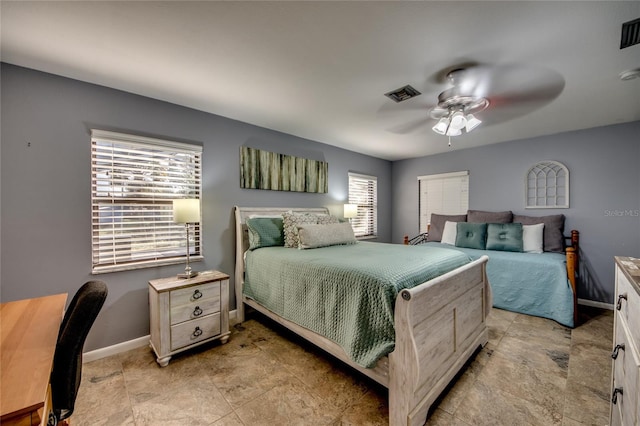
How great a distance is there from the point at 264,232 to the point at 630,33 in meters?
3.17

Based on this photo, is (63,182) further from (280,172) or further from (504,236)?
(504,236)

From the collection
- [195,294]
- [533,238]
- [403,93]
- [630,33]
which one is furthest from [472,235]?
[195,294]

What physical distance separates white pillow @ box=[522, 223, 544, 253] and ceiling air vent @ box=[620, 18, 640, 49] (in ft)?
8.07

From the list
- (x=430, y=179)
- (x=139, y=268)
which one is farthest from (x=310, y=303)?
(x=430, y=179)

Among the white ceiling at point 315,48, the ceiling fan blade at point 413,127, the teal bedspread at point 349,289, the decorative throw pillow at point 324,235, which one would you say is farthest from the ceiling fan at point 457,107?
the decorative throw pillow at point 324,235

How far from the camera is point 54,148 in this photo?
208cm

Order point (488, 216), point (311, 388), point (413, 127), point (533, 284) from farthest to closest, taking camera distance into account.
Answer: point (488, 216) → point (413, 127) → point (533, 284) → point (311, 388)

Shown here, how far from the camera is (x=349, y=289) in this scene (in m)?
1.71

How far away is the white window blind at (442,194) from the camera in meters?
4.66

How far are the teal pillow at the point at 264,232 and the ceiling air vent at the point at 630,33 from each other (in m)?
3.06

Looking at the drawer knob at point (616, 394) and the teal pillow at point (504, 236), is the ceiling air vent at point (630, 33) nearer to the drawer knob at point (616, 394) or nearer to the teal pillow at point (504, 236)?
the drawer knob at point (616, 394)

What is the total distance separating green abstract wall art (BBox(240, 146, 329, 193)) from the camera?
127 inches

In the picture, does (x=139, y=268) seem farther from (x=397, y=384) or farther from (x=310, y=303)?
(x=397, y=384)

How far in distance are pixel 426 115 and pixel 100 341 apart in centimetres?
387
